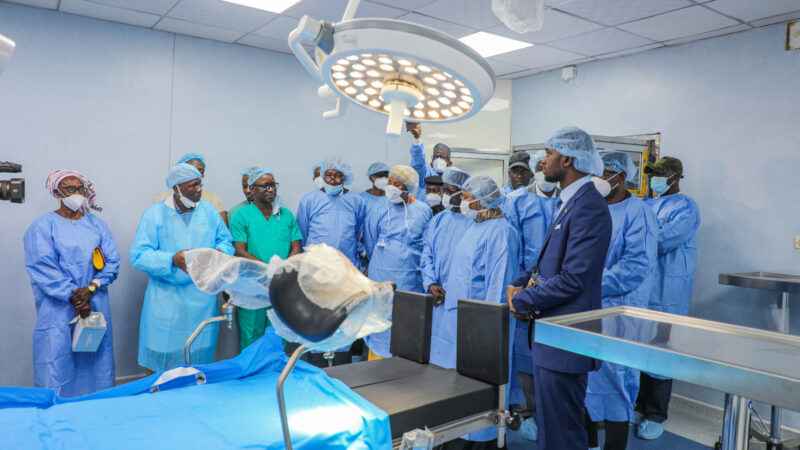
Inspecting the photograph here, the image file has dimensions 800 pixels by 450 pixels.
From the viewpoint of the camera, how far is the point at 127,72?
3.75 m

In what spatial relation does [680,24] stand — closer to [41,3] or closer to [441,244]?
[441,244]

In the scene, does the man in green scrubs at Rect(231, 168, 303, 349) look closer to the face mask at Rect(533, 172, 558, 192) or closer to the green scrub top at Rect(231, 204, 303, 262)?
the green scrub top at Rect(231, 204, 303, 262)

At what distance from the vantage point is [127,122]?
3.76 metres

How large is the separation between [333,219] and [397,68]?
2.75 metres

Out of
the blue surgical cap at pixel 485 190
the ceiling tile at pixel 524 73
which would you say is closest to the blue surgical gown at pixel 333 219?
the blue surgical cap at pixel 485 190

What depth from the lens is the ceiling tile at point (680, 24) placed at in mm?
3316

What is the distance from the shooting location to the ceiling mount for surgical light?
834 millimetres

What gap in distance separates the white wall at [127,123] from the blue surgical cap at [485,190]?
87.4 inches

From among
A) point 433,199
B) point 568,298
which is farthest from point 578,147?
point 433,199

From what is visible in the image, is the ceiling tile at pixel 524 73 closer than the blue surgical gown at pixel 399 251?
No

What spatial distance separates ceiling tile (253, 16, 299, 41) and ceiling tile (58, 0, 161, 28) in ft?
2.45

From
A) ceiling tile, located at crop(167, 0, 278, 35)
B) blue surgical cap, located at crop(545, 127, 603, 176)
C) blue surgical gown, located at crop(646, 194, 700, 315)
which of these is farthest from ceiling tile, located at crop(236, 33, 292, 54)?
blue surgical gown, located at crop(646, 194, 700, 315)

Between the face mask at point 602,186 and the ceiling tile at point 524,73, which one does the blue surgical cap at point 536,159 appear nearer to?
the face mask at point 602,186

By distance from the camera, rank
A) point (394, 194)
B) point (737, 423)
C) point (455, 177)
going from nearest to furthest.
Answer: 1. point (737, 423)
2. point (455, 177)
3. point (394, 194)
